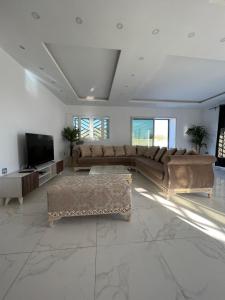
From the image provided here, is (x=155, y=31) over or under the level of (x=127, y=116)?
over

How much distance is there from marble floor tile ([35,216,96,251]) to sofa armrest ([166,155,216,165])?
5.80 feet

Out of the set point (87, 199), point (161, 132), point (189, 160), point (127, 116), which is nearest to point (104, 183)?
point (87, 199)

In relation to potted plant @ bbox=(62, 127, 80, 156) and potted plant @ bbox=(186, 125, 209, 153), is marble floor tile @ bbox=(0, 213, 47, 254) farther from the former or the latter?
potted plant @ bbox=(186, 125, 209, 153)

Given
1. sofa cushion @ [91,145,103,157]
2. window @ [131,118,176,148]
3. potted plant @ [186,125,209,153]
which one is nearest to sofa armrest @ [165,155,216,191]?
sofa cushion @ [91,145,103,157]

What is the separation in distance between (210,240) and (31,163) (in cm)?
338

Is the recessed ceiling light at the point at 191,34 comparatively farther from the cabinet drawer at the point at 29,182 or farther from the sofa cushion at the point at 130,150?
the sofa cushion at the point at 130,150

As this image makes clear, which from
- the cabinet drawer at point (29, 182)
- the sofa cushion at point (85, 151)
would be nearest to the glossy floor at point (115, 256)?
the cabinet drawer at point (29, 182)

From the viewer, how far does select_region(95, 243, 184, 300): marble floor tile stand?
3.90ft

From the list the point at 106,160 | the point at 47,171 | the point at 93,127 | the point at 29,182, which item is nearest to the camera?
the point at 29,182

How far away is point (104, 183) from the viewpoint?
2305mm

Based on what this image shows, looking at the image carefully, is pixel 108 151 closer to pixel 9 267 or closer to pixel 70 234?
pixel 70 234

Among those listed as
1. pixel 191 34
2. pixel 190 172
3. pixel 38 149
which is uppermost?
pixel 191 34

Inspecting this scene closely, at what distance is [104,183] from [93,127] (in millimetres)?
5005

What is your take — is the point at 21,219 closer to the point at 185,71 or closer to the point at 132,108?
the point at 185,71
